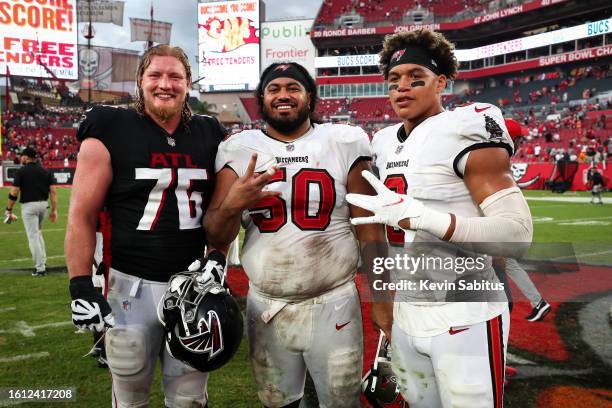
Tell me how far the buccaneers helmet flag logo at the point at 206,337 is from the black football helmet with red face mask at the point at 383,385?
0.90 meters

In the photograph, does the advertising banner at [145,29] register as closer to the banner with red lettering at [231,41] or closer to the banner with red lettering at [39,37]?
the banner with red lettering at [231,41]

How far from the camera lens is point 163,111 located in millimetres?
2582

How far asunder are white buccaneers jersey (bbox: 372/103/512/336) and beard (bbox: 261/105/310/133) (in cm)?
62

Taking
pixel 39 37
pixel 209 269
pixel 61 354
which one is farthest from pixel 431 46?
pixel 39 37

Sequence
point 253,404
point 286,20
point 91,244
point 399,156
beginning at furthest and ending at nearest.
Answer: point 286,20 → point 253,404 → point 91,244 → point 399,156

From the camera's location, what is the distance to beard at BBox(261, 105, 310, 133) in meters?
2.58

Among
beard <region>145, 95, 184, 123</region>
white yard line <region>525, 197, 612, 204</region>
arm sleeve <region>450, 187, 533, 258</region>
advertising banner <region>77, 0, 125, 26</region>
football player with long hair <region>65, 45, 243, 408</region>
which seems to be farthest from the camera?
advertising banner <region>77, 0, 125, 26</region>

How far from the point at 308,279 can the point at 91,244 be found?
1.13m

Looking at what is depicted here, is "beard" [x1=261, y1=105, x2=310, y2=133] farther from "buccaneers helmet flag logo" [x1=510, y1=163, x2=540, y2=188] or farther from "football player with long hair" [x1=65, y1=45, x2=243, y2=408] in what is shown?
"buccaneers helmet flag logo" [x1=510, y1=163, x2=540, y2=188]

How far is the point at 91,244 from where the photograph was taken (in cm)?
248

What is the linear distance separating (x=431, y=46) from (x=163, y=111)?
56.2 inches

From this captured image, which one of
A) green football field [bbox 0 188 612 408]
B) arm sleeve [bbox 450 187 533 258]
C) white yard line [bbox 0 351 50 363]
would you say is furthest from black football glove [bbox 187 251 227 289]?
white yard line [bbox 0 351 50 363]

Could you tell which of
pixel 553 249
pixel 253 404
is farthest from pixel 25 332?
pixel 553 249

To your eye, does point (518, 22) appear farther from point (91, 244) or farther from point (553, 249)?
point (91, 244)
